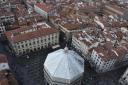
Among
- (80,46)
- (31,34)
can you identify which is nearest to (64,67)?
(80,46)

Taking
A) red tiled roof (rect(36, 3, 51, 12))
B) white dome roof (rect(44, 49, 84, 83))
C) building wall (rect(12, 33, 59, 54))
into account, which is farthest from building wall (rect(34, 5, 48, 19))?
white dome roof (rect(44, 49, 84, 83))

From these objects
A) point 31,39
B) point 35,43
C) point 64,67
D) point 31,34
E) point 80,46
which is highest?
point 31,34

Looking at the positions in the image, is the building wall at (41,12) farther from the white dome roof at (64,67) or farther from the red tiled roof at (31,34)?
the white dome roof at (64,67)

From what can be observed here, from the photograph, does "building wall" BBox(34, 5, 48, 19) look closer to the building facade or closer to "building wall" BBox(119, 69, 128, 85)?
the building facade

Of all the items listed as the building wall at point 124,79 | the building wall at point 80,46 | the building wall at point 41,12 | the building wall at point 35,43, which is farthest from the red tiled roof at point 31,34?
the building wall at point 124,79

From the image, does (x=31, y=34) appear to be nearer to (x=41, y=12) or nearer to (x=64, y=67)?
(x=64, y=67)

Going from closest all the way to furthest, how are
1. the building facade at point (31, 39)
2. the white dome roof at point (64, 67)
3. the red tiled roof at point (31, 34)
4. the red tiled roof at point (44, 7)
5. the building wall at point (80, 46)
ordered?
1. the white dome roof at point (64, 67)
2. the red tiled roof at point (31, 34)
3. the building facade at point (31, 39)
4. the building wall at point (80, 46)
5. the red tiled roof at point (44, 7)
